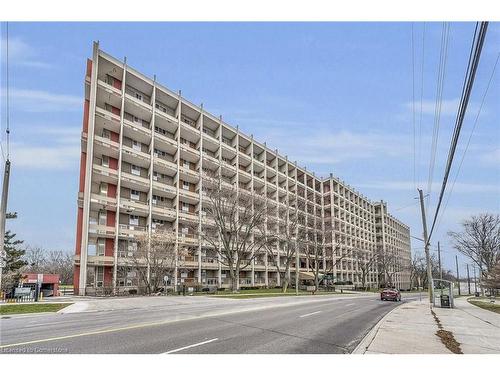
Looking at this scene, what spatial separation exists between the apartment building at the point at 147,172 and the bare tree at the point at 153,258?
2.71 metres

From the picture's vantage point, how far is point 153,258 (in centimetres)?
3944

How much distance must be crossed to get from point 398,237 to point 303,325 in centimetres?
14817

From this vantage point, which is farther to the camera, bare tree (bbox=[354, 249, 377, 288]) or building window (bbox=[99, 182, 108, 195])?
bare tree (bbox=[354, 249, 377, 288])

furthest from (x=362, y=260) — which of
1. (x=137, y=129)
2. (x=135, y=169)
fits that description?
(x=137, y=129)

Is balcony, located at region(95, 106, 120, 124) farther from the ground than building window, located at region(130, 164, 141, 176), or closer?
farther from the ground

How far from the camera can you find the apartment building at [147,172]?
43688mm

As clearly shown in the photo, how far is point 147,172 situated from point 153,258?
16.2 meters

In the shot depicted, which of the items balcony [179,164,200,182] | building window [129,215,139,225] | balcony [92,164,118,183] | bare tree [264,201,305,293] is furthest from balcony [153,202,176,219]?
bare tree [264,201,305,293]

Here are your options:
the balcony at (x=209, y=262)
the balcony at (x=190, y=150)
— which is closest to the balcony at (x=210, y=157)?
the balcony at (x=190, y=150)

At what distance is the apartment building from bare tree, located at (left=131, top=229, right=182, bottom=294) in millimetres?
2712

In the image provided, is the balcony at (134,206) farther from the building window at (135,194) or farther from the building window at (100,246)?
the building window at (100,246)

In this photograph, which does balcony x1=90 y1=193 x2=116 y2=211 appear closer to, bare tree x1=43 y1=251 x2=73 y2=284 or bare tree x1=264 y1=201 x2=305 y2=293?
bare tree x1=264 y1=201 x2=305 y2=293

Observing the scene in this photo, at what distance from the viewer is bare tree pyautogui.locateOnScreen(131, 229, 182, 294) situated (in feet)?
131

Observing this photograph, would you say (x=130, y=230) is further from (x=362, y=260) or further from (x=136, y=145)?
(x=362, y=260)
